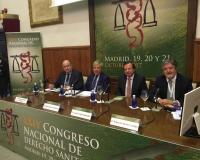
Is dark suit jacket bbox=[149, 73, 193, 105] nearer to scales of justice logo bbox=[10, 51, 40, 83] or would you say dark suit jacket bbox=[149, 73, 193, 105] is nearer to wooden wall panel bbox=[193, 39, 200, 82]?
wooden wall panel bbox=[193, 39, 200, 82]

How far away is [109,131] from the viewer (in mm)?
1746

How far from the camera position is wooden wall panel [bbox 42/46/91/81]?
14.3 ft

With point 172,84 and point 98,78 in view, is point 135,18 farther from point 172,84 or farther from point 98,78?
point 172,84

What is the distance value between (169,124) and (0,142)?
228 cm

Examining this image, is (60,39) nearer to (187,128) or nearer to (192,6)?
(192,6)

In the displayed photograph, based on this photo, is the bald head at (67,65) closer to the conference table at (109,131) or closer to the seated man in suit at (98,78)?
the seated man in suit at (98,78)

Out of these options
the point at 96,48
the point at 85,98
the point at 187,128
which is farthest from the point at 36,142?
the point at 96,48

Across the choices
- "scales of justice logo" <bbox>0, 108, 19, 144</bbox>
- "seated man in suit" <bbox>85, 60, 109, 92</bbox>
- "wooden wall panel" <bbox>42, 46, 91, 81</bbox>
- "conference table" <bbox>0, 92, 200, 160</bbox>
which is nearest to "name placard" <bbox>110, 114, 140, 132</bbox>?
"conference table" <bbox>0, 92, 200, 160</bbox>

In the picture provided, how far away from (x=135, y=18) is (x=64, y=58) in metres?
1.85

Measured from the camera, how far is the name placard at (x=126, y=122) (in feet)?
5.34

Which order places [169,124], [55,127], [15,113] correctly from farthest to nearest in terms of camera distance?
[15,113] → [55,127] → [169,124]

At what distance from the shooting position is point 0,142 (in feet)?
9.72

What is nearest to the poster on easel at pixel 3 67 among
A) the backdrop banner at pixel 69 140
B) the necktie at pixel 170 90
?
the backdrop banner at pixel 69 140

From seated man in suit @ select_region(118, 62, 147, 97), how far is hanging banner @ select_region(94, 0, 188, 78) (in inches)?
27.0
